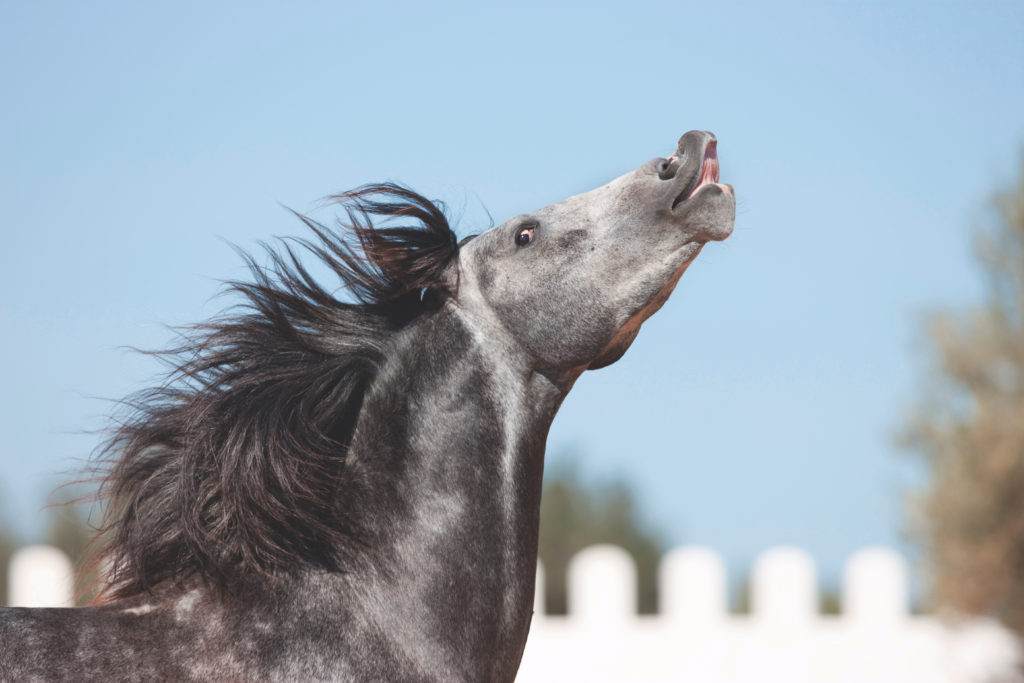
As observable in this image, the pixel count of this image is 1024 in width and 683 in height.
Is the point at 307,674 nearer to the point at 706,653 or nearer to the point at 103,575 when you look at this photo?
the point at 103,575

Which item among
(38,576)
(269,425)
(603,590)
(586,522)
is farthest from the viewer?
(586,522)

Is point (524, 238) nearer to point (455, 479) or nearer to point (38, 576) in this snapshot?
point (455, 479)

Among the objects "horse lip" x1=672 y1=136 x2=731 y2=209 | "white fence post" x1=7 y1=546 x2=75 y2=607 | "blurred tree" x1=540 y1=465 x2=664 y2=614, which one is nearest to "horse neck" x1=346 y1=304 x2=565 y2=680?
"horse lip" x1=672 y1=136 x2=731 y2=209

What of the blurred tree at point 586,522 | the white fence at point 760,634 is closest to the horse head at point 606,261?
the white fence at point 760,634

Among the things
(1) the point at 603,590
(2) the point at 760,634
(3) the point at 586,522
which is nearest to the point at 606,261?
(1) the point at 603,590

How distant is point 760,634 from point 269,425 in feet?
40.9

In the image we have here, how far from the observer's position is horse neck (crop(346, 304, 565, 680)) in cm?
304

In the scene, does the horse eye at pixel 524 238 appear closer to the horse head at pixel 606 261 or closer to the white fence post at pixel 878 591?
the horse head at pixel 606 261

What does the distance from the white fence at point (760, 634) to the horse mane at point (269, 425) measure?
35.9ft

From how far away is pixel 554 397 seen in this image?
3455 millimetres

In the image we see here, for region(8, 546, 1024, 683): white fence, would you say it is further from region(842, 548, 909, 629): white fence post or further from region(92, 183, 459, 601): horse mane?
region(92, 183, 459, 601): horse mane

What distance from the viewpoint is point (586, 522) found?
31203 millimetres

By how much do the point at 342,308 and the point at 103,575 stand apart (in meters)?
1.11

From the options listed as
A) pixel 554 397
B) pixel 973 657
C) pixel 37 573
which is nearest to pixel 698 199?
pixel 554 397
